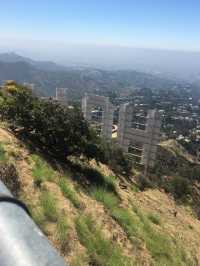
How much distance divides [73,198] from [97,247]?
2078 millimetres

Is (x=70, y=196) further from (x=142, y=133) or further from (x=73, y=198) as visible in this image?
(x=142, y=133)

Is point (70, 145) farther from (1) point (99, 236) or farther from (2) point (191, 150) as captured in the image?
(2) point (191, 150)

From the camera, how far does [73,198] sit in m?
7.14

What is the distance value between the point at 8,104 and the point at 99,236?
8342 millimetres

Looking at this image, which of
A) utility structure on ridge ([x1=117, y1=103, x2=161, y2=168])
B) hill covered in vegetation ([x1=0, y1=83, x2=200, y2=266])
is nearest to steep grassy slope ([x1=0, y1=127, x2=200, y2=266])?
hill covered in vegetation ([x1=0, y1=83, x2=200, y2=266])

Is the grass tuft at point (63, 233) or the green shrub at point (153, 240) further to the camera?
the green shrub at point (153, 240)

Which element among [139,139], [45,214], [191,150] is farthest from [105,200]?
[191,150]

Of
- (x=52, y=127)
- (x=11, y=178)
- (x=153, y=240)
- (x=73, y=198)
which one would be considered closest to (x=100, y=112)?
(x=52, y=127)

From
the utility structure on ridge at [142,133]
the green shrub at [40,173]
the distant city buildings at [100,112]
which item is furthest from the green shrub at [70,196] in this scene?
the distant city buildings at [100,112]

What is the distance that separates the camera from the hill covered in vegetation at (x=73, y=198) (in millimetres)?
5246

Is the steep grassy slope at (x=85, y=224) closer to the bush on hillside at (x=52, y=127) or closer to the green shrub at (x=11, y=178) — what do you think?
the green shrub at (x=11, y=178)

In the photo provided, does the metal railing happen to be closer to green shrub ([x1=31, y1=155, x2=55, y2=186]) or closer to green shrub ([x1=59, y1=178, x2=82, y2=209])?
green shrub ([x1=59, y1=178, x2=82, y2=209])

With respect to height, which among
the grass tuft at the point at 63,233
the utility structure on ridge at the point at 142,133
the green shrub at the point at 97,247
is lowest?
the utility structure on ridge at the point at 142,133

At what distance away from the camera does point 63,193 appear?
7.18 metres
